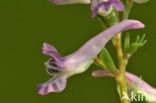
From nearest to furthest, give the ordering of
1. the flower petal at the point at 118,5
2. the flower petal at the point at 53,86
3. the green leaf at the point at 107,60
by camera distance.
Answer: the flower petal at the point at 118,5 → the flower petal at the point at 53,86 → the green leaf at the point at 107,60

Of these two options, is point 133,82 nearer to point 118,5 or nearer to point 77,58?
point 77,58

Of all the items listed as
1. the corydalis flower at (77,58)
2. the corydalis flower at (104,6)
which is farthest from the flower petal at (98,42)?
the corydalis flower at (104,6)

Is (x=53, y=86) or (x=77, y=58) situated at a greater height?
(x=77, y=58)

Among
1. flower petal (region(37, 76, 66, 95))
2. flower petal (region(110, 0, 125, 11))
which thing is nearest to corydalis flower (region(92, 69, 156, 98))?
flower petal (region(37, 76, 66, 95))

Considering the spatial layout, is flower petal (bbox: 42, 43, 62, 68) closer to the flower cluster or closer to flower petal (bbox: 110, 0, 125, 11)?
the flower cluster

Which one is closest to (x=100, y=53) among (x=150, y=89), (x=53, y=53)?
(x=53, y=53)

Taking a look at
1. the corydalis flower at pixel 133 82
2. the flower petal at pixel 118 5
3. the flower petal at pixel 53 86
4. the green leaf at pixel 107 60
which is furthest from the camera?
the corydalis flower at pixel 133 82

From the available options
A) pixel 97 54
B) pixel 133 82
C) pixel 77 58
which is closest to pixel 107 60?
pixel 97 54

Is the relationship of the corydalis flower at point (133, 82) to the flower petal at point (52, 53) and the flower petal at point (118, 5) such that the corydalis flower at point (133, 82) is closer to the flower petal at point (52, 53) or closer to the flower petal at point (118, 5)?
the flower petal at point (52, 53)

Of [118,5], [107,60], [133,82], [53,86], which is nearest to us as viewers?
[118,5]
